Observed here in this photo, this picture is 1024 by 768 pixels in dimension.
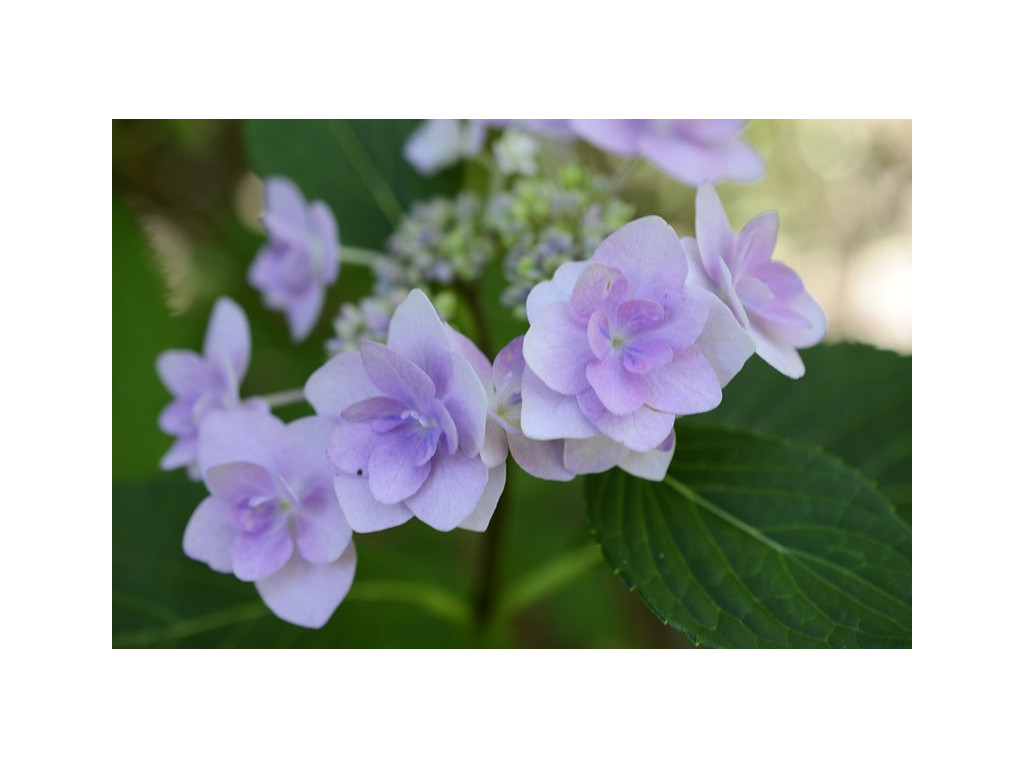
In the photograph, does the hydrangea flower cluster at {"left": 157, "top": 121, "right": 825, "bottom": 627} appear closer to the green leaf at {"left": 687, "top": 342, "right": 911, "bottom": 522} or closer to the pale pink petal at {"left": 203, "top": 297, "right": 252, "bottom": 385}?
the pale pink petal at {"left": 203, "top": 297, "right": 252, "bottom": 385}

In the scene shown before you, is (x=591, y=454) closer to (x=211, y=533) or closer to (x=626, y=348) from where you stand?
(x=626, y=348)

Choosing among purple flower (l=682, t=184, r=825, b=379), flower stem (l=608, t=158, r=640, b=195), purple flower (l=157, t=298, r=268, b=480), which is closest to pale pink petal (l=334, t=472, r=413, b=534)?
purple flower (l=157, t=298, r=268, b=480)

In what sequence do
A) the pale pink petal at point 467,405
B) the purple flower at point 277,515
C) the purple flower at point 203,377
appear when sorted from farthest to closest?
the purple flower at point 203,377 → the purple flower at point 277,515 → the pale pink petal at point 467,405

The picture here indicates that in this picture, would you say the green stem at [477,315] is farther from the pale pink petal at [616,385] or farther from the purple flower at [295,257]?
the pale pink petal at [616,385]

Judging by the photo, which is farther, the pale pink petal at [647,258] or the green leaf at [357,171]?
the green leaf at [357,171]

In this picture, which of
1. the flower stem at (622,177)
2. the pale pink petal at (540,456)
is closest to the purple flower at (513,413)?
the pale pink petal at (540,456)

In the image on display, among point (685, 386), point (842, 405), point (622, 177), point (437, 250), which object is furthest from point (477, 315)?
point (842, 405)
